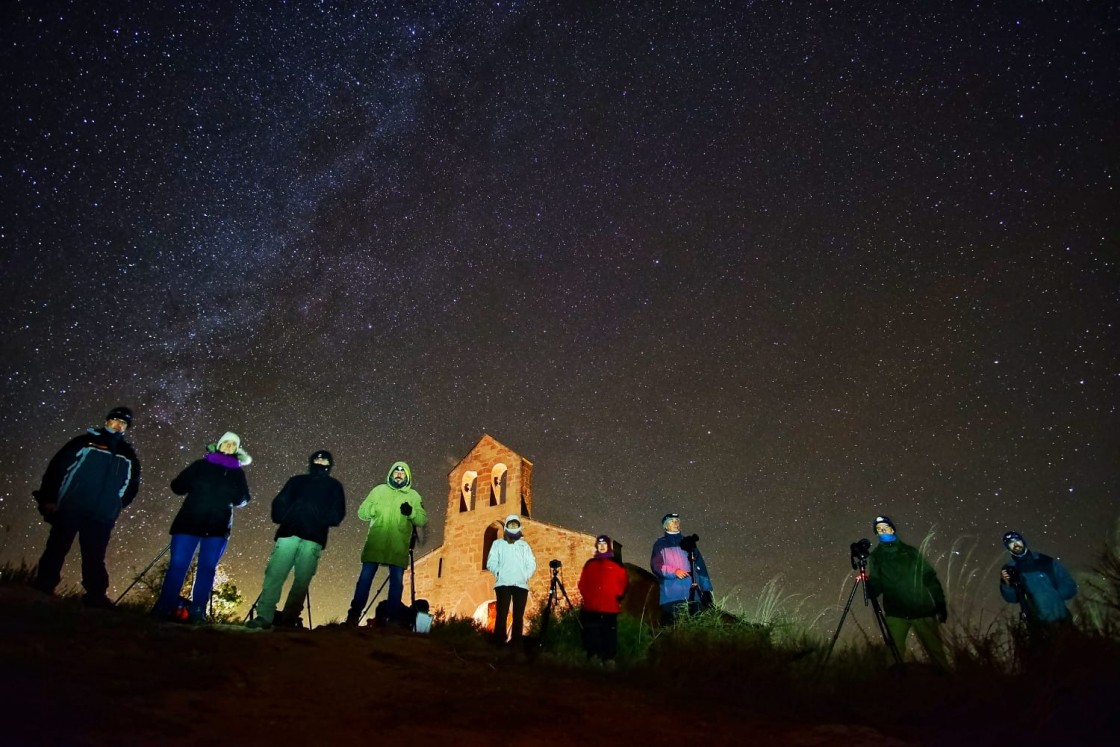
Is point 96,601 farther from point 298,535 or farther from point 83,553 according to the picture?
point 298,535

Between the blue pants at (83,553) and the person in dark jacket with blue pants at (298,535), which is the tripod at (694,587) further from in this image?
→ the blue pants at (83,553)

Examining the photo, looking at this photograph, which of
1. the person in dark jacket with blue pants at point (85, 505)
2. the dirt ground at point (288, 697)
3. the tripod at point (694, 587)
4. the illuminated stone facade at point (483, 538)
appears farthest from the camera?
the illuminated stone facade at point (483, 538)

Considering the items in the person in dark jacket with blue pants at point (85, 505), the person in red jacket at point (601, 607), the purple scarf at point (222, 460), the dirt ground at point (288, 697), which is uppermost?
the purple scarf at point (222, 460)

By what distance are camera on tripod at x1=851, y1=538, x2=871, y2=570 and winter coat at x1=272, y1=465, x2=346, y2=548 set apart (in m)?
5.58

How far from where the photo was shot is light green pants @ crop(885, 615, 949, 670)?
6305 millimetres

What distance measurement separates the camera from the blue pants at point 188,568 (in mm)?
6184

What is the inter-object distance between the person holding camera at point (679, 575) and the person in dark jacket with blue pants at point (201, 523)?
4953 mm

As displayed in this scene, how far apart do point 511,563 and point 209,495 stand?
3.36 meters

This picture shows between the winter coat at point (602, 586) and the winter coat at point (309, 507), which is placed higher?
Result: the winter coat at point (309, 507)

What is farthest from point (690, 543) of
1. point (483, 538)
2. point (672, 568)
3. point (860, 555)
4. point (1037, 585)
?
point (483, 538)

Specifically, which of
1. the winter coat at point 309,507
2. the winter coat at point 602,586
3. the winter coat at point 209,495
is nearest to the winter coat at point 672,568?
the winter coat at point 602,586

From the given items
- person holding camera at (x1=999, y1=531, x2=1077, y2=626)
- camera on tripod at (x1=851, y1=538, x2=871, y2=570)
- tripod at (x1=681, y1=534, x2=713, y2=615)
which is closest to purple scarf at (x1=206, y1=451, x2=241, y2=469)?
tripod at (x1=681, y1=534, x2=713, y2=615)

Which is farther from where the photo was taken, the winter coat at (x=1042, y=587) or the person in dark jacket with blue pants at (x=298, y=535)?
the winter coat at (x=1042, y=587)

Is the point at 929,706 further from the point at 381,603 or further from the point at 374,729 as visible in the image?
the point at 381,603
